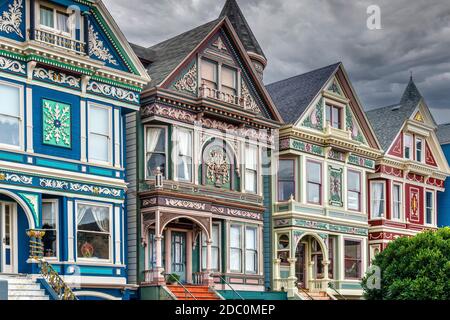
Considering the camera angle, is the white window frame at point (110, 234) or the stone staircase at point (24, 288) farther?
the white window frame at point (110, 234)

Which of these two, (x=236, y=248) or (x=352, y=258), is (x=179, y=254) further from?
(x=352, y=258)

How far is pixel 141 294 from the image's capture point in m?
25.8

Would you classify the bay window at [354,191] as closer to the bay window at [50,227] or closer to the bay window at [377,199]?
the bay window at [377,199]

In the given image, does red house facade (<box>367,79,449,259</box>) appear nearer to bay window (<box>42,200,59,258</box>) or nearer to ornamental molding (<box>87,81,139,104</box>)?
ornamental molding (<box>87,81,139,104</box>)

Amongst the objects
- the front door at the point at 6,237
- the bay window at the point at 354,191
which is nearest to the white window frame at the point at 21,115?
the front door at the point at 6,237

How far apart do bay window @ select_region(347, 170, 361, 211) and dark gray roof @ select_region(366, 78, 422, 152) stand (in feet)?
9.87

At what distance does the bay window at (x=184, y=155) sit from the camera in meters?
27.6

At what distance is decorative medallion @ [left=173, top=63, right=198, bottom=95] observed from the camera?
27688mm

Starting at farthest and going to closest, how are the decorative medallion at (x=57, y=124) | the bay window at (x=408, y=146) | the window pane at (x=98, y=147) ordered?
the bay window at (x=408, y=146), the window pane at (x=98, y=147), the decorative medallion at (x=57, y=124)

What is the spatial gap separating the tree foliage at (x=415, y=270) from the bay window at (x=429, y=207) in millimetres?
13564

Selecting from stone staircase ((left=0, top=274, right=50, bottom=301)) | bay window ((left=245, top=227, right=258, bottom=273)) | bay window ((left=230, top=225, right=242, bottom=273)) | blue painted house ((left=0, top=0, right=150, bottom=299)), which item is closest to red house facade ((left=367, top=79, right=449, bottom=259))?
bay window ((left=245, top=227, right=258, bottom=273))
